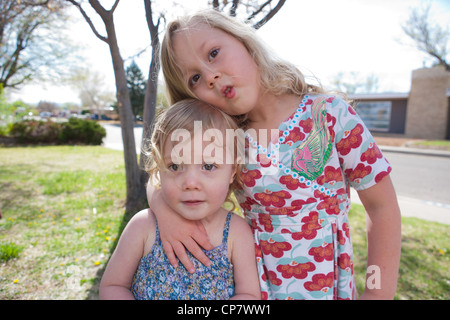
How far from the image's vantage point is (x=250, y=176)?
4.23 ft

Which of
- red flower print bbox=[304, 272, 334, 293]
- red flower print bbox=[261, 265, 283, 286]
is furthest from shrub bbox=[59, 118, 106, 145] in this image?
red flower print bbox=[304, 272, 334, 293]

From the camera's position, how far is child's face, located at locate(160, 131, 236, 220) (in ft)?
3.73

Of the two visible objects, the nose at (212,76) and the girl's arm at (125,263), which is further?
the nose at (212,76)

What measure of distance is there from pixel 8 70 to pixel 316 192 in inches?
879

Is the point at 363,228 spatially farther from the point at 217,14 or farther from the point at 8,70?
the point at 8,70

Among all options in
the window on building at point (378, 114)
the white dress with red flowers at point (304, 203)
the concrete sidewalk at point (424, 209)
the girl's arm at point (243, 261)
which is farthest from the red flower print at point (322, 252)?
the window on building at point (378, 114)

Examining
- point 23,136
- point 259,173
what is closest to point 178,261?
point 259,173

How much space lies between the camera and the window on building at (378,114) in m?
24.3

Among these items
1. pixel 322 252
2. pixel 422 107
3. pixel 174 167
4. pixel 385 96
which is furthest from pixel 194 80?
pixel 385 96

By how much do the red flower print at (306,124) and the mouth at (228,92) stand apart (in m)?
0.30

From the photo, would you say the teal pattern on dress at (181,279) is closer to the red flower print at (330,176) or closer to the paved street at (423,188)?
the red flower print at (330,176)

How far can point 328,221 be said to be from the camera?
127cm

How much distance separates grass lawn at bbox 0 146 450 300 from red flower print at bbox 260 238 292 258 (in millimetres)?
1838

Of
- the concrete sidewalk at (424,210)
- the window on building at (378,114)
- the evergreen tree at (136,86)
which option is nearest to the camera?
the concrete sidewalk at (424,210)
